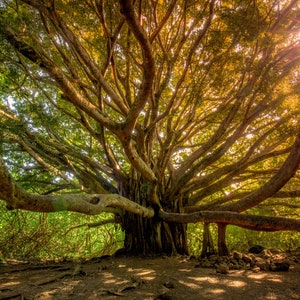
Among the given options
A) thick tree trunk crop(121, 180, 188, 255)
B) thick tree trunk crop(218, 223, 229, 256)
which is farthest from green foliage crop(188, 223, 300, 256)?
thick tree trunk crop(218, 223, 229, 256)

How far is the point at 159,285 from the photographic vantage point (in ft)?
7.97

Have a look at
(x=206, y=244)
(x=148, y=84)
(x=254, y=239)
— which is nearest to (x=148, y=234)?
(x=206, y=244)

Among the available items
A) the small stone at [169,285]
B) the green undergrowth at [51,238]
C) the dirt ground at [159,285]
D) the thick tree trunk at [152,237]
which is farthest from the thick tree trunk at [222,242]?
the green undergrowth at [51,238]

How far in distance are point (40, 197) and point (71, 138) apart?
496 centimetres

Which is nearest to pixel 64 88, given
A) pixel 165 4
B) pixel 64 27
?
pixel 64 27

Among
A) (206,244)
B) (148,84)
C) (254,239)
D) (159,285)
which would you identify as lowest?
(254,239)

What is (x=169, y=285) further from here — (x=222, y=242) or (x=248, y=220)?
(x=222, y=242)

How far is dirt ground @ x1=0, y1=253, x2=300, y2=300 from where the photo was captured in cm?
210

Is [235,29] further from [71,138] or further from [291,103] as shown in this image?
[71,138]

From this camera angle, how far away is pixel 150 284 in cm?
249

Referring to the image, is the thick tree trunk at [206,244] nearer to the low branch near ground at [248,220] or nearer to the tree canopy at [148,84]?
the tree canopy at [148,84]

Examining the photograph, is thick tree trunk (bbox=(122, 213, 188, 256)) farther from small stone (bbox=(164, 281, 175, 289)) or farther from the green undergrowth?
small stone (bbox=(164, 281, 175, 289))

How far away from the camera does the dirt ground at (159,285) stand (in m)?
2.10

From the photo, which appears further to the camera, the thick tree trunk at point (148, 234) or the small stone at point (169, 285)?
the thick tree trunk at point (148, 234)
